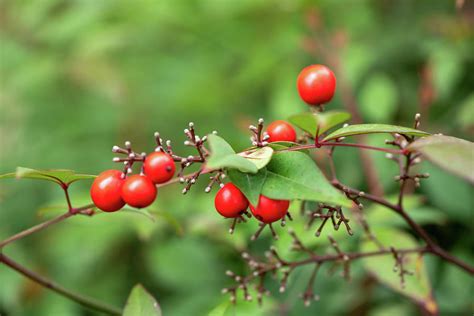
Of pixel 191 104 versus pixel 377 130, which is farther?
pixel 191 104

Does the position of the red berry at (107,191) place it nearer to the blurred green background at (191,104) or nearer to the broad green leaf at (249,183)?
the broad green leaf at (249,183)

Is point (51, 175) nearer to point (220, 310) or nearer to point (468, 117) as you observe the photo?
point (220, 310)

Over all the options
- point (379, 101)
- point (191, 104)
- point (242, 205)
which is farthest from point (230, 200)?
point (191, 104)

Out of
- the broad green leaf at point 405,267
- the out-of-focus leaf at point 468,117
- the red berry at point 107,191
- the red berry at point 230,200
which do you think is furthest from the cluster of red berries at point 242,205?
the out-of-focus leaf at point 468,117

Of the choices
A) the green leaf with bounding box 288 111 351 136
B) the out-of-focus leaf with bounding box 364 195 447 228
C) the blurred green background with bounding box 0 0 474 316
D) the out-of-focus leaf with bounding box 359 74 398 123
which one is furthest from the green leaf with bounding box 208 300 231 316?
the out-of-focus leaf with bounding box 359 74 398 123

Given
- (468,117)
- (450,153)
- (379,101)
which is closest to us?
(450,153)
